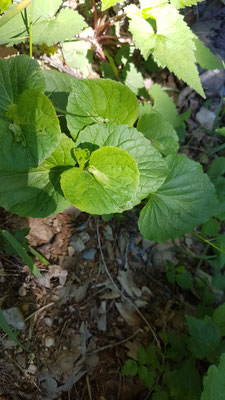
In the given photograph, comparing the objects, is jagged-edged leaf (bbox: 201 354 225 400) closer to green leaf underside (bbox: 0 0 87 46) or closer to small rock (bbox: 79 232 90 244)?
small rock (bbox: 79 232 90 244)

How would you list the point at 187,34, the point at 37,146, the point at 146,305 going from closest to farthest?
the point at 37,146 < the point at 187,34 < the point at 146,305

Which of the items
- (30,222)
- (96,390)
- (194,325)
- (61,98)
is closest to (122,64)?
(61,98)

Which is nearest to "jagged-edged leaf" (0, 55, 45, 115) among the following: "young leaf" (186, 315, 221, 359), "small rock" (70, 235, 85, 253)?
"small rock" (70, 235, 85, 253)

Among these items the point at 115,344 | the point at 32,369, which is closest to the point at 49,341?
the point at 32,369

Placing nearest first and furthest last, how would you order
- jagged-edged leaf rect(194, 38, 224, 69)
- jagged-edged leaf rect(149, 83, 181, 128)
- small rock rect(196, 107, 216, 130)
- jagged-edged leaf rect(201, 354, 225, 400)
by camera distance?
1. jagged-edged leaf rect(201, 354, 225, 400)
2. jagged-edged leaf rect(194, 38, 224, 69)
3. jagged-edged leaf rect(149, 83, 181, 128)
4. small rock rect(196, 107, 216, 130)

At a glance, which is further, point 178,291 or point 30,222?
point 178,291

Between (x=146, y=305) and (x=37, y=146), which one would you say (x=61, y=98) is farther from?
(x=146, y=305)

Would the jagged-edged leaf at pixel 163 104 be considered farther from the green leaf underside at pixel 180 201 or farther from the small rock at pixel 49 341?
the small rock at pixel 49 341
